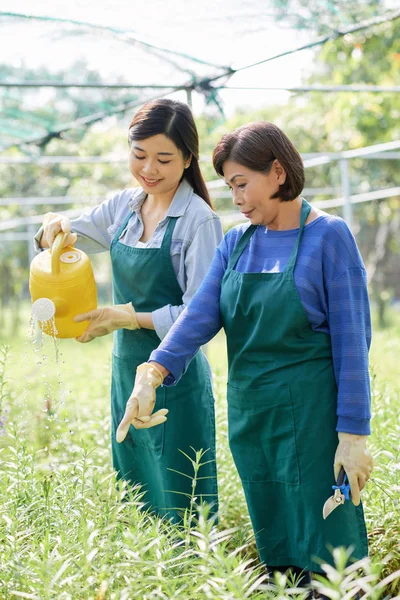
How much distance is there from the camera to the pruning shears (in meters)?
1.84

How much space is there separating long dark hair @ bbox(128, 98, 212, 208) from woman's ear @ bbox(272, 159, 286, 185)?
475mm

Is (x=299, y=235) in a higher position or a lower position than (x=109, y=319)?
higher

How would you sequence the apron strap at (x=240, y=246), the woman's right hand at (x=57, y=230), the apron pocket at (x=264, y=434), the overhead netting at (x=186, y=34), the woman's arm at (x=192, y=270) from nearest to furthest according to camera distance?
the apron pocket at (x=264, y=434) → the apron strap at (x=240, y=246) → the woman's arm at (x=192, y=270) → the woman's right hand at (x=57, y=230) → the overhead netting at (x=186, y=34)

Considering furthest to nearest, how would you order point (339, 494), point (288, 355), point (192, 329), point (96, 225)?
point (96, 225) → point (192, 329) → point (288, 355) → point (339, 494)

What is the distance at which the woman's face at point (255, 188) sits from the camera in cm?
197

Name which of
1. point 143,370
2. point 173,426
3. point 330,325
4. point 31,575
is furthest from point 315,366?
point 31,575

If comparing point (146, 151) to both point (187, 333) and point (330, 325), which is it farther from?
point (330, 325)

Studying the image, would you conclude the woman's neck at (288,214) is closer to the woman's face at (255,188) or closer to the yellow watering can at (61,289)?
the woman's face at (255,188)

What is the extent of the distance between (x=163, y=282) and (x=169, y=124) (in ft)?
1.49

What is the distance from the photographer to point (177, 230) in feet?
7.80

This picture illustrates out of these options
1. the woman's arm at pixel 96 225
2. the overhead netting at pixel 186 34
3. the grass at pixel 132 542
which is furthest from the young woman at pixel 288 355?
the overhead netting at pixel 186 34

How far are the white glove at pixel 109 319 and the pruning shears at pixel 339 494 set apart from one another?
0.77 m

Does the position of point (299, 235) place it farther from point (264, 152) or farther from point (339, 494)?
point (339, 494)

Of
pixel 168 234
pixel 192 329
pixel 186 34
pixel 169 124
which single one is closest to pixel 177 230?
pixel 168 234
